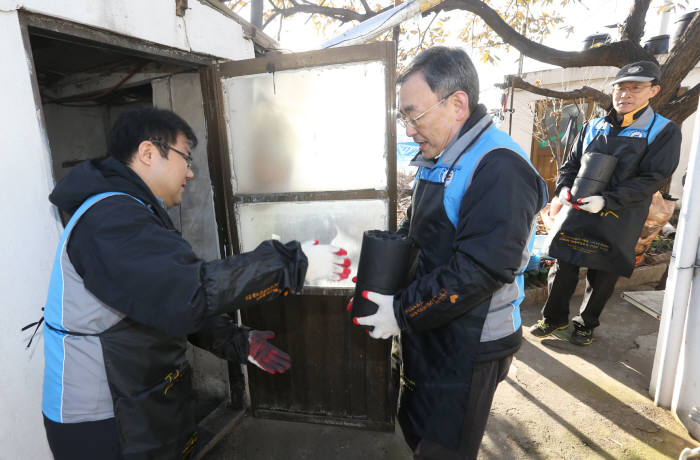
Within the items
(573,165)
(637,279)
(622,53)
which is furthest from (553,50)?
(637,279)

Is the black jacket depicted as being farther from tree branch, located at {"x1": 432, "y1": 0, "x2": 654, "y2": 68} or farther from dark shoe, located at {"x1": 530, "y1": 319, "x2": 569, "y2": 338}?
tree branch, located at {"x1": 432, "y1": 0, "x2": 654, "y2": 68}

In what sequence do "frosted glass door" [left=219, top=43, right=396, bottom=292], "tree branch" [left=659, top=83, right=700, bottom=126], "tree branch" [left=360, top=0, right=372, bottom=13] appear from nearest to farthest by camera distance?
"frosted glass door" [left=219, top=43, right=396, bottom=292], "tree branch" [left=659, top=83, right=700, bottom=126], "tree branch" [left=360, top=0, right=372, bottom=13]

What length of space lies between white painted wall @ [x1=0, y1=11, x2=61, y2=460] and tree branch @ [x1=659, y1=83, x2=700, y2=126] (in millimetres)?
6376

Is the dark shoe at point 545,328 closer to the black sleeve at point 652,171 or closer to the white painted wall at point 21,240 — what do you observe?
the black sleeve at point 652,171

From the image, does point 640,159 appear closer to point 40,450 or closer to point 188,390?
point 188,390

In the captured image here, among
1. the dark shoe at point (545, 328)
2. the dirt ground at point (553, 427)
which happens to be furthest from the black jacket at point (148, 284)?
the dark shoe at point (545, 328)

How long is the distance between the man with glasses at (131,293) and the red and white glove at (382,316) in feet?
1.03

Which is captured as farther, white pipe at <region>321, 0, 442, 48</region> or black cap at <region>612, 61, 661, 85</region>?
black cap at <region>612, 61, 661, 85</region>

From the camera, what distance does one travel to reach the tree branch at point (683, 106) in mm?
4591

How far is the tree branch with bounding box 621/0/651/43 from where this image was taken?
4.80 meters

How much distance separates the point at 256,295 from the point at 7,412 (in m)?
1.28

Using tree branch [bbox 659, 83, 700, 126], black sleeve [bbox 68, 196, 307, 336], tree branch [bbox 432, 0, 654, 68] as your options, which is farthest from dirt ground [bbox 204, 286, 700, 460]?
tree branch [bbox 432, 0, 654, 68]

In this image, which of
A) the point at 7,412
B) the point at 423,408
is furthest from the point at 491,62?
the point at 7,412

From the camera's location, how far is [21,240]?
1569mm
